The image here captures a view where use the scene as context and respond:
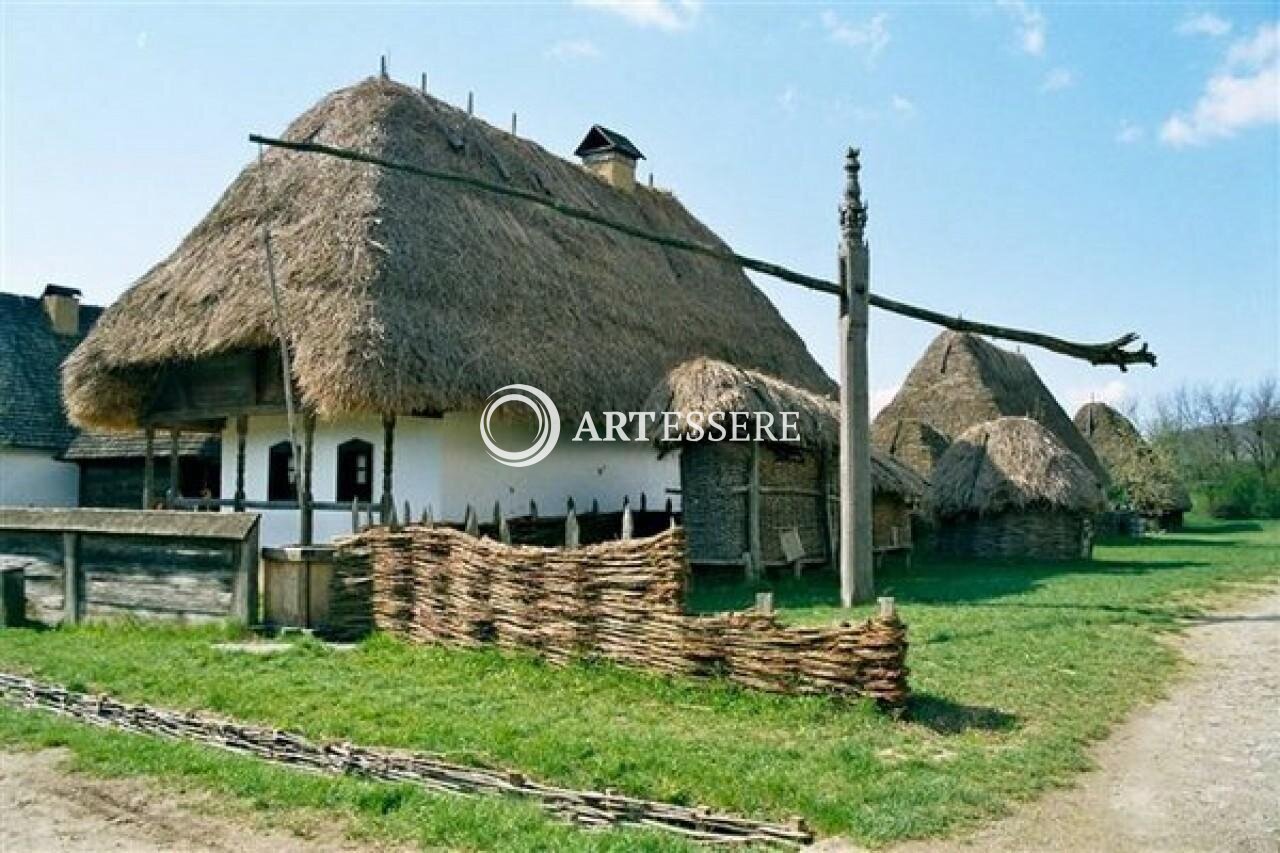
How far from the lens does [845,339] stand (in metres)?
10.1

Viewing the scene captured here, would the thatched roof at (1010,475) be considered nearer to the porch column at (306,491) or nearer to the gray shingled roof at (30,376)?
the porch column at (306,491)

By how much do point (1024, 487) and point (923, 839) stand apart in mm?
17822

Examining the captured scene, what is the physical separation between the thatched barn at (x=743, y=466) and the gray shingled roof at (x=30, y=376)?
1657 cm

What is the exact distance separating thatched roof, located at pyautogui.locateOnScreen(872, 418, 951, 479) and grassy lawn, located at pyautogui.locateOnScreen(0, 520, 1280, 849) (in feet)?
59.2

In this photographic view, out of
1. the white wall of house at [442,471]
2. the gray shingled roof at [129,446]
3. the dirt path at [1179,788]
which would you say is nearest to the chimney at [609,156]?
the white wall of house at [442,471]

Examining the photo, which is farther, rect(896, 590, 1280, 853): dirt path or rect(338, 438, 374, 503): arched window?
rect(338, 438, 374, 503): arched window

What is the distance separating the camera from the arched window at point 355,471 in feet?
50.8

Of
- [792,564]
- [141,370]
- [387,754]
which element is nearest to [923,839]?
[387,754]

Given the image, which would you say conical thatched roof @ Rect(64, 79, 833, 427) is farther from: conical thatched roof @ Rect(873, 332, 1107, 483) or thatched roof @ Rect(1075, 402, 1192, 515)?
thatched roof @ Rect(1075, 402, 1192, 515)

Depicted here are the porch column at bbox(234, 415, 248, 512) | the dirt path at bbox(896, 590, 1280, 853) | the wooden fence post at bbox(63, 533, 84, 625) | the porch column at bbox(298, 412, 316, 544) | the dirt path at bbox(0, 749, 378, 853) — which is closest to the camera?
the dirt path at bbox(896, 590, 1280, 853)

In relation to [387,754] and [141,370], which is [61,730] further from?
[141,370]

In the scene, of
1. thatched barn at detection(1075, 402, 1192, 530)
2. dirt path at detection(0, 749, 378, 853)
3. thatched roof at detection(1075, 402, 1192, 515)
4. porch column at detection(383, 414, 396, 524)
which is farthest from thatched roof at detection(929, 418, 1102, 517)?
dirt path at detection(0, 749, 378, 853)

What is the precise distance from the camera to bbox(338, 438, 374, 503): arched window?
50.8 feet

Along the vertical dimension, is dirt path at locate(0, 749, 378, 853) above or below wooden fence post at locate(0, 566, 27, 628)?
below
